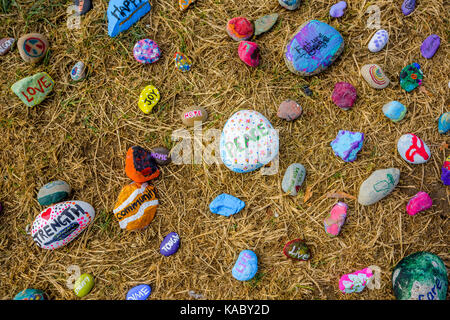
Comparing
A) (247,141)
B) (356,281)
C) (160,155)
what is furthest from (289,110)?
(356,281)

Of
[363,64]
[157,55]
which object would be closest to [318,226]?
[363,64]

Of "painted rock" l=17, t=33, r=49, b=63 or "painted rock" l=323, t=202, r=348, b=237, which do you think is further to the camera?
"painted rock" l=17, t=33, r=49, b=63

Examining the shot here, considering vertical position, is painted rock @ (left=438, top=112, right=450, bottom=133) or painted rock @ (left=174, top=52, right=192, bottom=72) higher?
painted rock @ (left=174, top=52, right=192, bottom=72)

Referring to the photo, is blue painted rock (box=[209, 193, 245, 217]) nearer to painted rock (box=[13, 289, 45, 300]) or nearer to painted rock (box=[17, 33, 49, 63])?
painted rock (box=[13, 289, 45, 300])

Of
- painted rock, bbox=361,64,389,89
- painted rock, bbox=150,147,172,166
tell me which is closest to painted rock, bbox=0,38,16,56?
painted rock, bbox=150,147,172,166

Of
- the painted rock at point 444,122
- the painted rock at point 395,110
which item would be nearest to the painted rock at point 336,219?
the painted rock at point 395,110
